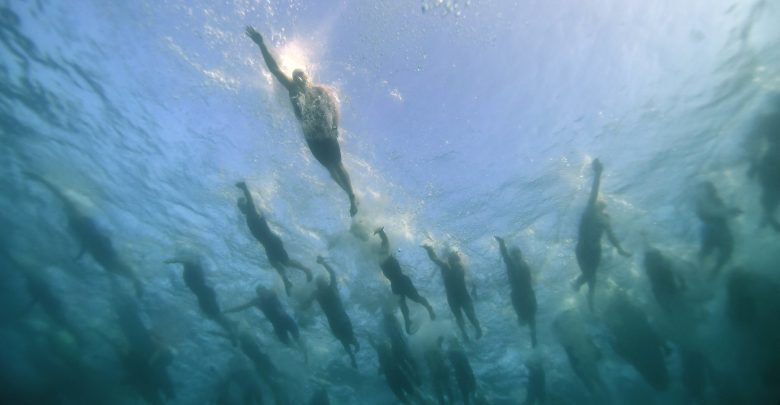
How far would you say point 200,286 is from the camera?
16609mm

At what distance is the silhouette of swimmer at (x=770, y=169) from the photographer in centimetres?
1378

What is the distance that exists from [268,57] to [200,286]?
12.6 meters

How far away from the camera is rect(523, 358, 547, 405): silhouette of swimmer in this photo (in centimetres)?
2564

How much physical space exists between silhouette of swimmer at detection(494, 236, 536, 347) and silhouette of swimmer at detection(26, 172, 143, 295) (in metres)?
18.9

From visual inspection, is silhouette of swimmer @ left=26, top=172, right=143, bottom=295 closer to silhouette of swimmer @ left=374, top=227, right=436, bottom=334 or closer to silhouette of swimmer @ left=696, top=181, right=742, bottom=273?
silhouette of swimmer @ left=374, top=227, right=436, bottom=334

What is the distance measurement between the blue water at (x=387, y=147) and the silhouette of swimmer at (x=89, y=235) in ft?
1.73

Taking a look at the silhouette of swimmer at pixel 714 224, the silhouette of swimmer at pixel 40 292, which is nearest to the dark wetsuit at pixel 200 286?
the silhouette of swimmer at pixel 40 292

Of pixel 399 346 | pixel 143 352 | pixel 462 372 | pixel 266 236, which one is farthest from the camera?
pixel 143 352

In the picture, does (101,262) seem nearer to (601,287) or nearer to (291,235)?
(291,235)

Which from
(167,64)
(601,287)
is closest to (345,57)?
(167,64)

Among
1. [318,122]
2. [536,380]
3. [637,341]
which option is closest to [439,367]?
[536,380]

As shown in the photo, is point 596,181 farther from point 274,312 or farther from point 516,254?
point 274,312

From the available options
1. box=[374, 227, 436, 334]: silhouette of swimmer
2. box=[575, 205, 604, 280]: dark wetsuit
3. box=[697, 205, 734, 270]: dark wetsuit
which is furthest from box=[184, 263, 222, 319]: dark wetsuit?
box=[697, 205, 734, 270]: dark wetsuit

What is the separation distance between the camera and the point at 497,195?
604 inches
